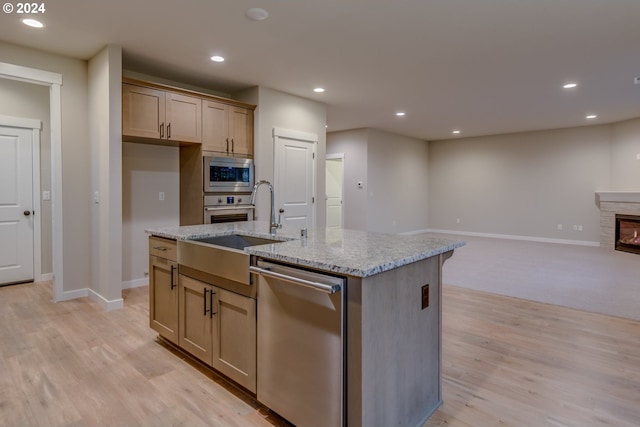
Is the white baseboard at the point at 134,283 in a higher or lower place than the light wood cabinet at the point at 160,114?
lower

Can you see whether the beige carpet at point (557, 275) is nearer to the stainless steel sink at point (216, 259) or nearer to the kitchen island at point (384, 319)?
the kitchen island at point (384, 319)

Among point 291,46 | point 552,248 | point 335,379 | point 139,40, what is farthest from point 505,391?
point 552,248

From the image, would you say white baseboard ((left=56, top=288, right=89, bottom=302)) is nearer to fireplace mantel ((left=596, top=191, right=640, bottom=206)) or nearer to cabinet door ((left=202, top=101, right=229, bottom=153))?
cabinet door ((left=202, top=101, right=229, bottom=153))

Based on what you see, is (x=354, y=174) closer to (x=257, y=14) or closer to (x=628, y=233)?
(x=628, y=233)

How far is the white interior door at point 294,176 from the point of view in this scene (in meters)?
5.15

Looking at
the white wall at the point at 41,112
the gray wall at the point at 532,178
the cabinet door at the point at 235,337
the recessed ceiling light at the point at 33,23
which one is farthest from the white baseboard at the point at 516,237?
the recessed ceiling light at the point at 33,23

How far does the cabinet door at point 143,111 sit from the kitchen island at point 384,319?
8.85 feet

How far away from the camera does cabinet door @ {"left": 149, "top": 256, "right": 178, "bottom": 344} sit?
2619 mm

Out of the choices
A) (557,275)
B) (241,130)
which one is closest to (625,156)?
(557,275)

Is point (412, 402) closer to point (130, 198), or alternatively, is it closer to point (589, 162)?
point (130, 198)

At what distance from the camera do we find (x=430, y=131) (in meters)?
8.71

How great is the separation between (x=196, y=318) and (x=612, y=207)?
8336 mm

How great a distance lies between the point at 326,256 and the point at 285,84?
3.75m

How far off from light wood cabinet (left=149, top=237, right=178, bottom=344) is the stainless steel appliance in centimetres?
159
